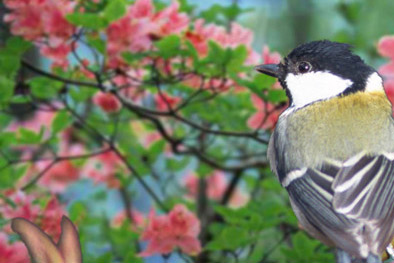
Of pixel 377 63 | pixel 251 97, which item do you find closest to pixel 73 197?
pixel 251 97

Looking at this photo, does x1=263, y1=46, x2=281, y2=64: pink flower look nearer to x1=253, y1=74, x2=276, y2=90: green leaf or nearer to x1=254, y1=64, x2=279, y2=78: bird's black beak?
x1=253, y1=74, x2=276, y2=90: green leaf

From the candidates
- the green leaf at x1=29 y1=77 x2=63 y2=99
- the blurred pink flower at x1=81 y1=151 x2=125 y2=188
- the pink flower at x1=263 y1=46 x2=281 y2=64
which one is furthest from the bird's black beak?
the blurred pink flower at x1=81 y1=151 x2=125 y2=188

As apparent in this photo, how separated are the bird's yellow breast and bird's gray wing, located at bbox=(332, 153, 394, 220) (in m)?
0.02

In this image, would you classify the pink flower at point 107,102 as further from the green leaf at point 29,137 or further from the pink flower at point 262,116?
the pink flower at point 262,116

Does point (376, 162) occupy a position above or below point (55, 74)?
below

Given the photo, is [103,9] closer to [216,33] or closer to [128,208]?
[216,33]

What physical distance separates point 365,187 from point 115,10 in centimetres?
68

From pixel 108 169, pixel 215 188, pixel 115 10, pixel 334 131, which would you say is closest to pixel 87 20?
pixel 115 10

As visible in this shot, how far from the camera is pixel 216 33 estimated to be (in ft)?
5.26

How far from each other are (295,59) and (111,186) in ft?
3.52

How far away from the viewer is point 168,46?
4.74 feet

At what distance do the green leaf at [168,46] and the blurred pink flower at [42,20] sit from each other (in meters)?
0.23

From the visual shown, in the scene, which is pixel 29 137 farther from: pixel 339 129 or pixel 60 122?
pixel 339 129

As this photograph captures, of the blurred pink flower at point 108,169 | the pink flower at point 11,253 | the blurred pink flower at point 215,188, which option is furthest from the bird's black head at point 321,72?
the blurred pink flower at point 215,188
